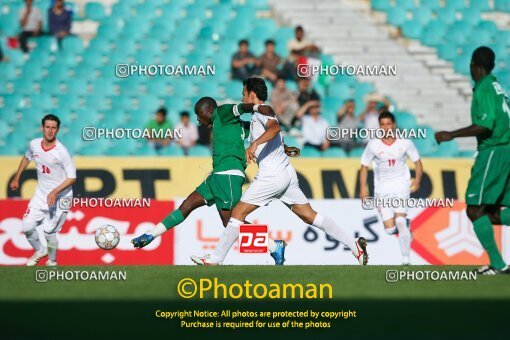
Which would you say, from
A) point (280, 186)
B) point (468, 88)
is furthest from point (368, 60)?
point (280, 186)

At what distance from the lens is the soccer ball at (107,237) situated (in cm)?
825

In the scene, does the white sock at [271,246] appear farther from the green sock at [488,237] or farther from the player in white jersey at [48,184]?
the player in white jersey at [48,184]

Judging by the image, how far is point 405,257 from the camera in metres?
11.1

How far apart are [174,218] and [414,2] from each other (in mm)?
8321

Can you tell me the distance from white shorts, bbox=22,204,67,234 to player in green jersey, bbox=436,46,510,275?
429 cm

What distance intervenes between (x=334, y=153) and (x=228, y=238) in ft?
14.0

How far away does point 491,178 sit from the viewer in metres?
8.45

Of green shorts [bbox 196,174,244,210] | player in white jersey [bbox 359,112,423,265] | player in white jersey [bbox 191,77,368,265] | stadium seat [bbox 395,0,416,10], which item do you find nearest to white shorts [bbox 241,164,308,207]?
player in white jersey [bbox 191,77,368,265]

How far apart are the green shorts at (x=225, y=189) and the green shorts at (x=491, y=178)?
209 cm

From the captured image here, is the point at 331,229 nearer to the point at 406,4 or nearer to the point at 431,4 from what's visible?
the point at 406,4

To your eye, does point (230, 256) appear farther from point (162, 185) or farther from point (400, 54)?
point (400, 54)

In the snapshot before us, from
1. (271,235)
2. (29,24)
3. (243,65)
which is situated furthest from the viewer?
(29,24)

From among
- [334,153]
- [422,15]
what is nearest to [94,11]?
[334,153]

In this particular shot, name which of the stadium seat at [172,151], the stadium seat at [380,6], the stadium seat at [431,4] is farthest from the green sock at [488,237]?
the stadium seat at [431,4]
